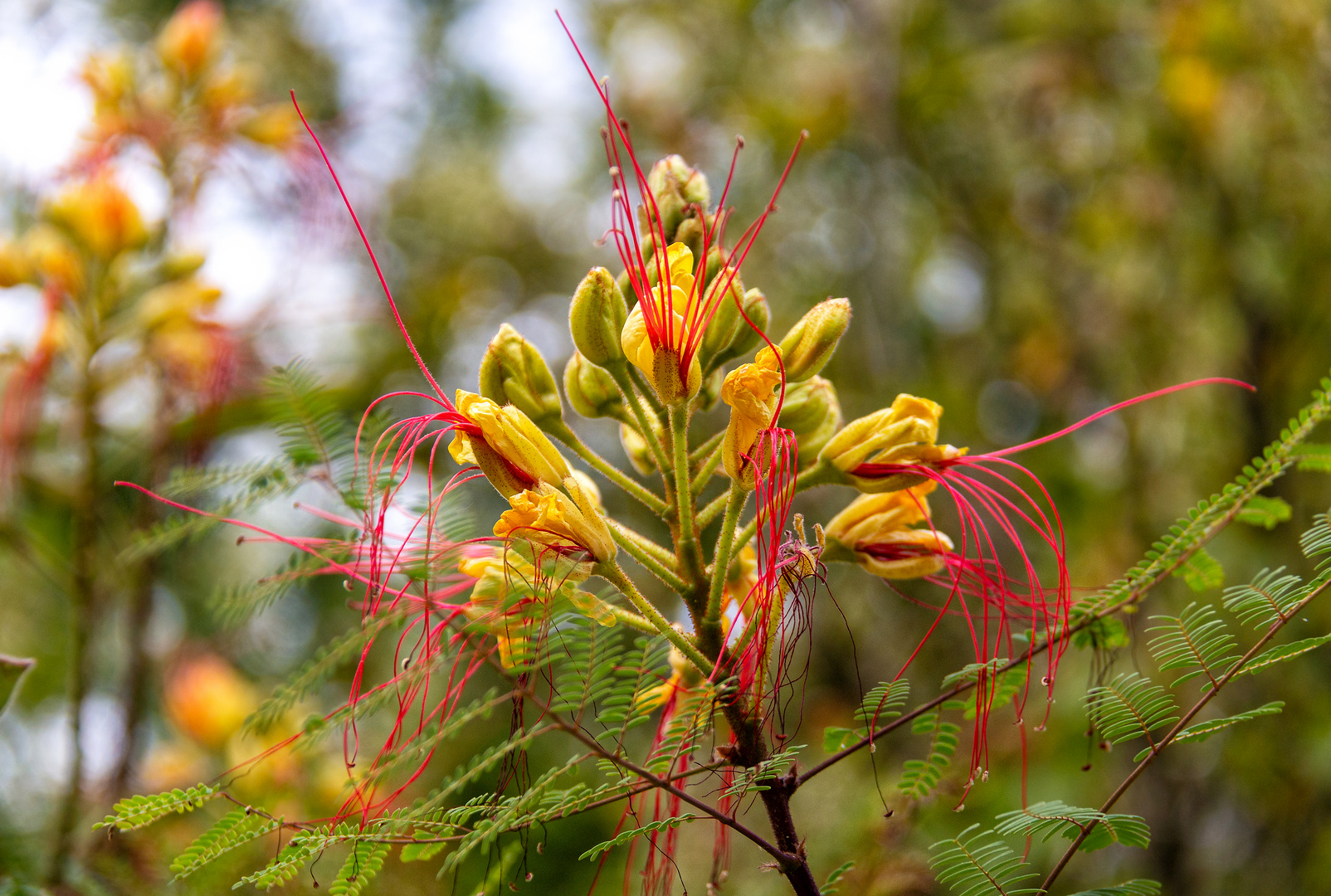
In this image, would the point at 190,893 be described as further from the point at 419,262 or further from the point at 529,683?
the point at 419,262

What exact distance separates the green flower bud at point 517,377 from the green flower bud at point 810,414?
1.28ft

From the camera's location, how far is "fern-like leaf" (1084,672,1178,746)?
1.27m

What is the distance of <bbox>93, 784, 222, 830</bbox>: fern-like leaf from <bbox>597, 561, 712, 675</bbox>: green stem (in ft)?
1.94

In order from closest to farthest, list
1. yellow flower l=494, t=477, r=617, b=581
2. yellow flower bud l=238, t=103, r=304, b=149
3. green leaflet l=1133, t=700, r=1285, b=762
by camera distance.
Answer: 1. green leaflet l=1133, t=700, r=1285, b=762
2. yellow flower l=494, t=477, r=617, b=581
3. yellow flower bud l=238, t=103, r=304, b=149

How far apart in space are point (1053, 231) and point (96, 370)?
4371 mm

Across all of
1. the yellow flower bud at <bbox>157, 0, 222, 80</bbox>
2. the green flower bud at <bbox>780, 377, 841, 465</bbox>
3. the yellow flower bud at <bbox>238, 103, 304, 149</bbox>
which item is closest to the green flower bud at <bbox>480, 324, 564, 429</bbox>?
the green flower bud at <bbox>780, 377, 841, 465</bbox>

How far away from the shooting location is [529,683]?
3.56ft

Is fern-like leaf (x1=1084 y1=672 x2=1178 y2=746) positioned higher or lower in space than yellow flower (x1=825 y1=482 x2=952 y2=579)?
lower

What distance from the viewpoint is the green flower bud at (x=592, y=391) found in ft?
5.34

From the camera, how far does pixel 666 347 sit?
1.42 metres

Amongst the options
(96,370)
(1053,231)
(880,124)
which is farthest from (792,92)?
(96,370)

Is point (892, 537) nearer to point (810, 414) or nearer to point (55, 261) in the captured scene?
point (810, 414)

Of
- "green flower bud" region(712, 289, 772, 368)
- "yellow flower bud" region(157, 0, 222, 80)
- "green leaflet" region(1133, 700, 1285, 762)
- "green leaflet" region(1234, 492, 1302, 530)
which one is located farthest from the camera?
"yellow flower bud" region(157, 0, 222, 80)

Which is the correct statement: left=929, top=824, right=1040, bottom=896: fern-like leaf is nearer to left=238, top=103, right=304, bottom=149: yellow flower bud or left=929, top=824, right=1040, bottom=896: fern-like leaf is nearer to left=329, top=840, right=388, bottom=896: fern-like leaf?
left=329, top=840, right=388, bottom=896: fern-like leaf
